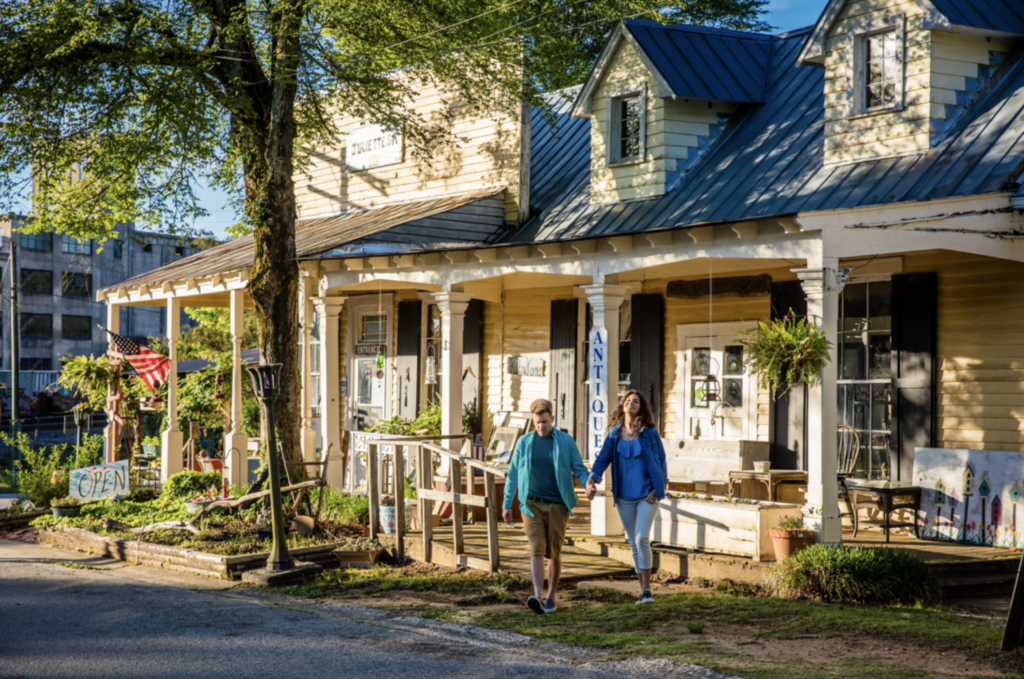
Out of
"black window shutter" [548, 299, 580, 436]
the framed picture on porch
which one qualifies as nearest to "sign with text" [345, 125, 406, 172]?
"black window shutter" [548, 299, 580, 436]

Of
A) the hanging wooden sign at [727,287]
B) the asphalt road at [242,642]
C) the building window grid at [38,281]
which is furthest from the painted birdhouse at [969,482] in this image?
the building window grid at [38,281]

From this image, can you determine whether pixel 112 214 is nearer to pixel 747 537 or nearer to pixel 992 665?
pixel 747 537

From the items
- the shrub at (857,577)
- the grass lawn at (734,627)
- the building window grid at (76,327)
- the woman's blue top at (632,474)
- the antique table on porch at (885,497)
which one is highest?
the building window grid at (76,327)

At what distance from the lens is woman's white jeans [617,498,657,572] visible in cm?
797

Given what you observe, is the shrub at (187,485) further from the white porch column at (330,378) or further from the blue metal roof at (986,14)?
the blue metal roof at (986,14)

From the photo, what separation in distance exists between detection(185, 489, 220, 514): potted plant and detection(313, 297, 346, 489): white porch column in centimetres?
165

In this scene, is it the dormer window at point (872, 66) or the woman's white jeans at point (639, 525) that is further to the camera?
the dormer window at point (872, 66)

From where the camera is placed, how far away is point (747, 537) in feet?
29.4

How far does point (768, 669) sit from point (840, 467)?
17.2 ft

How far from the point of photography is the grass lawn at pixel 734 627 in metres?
6.11

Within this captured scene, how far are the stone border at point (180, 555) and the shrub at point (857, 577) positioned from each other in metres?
4.63

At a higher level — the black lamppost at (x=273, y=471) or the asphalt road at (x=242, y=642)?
the black lamppost at (x=273, y=471)

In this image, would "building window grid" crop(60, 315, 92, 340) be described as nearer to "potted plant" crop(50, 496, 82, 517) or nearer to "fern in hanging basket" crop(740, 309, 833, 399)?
"potted plant" crop(50, 496, 82, 517)

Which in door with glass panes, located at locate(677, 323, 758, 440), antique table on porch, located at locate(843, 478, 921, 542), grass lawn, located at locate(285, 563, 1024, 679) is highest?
door with glass panes, located at locate(677, 323, 758, 440)
